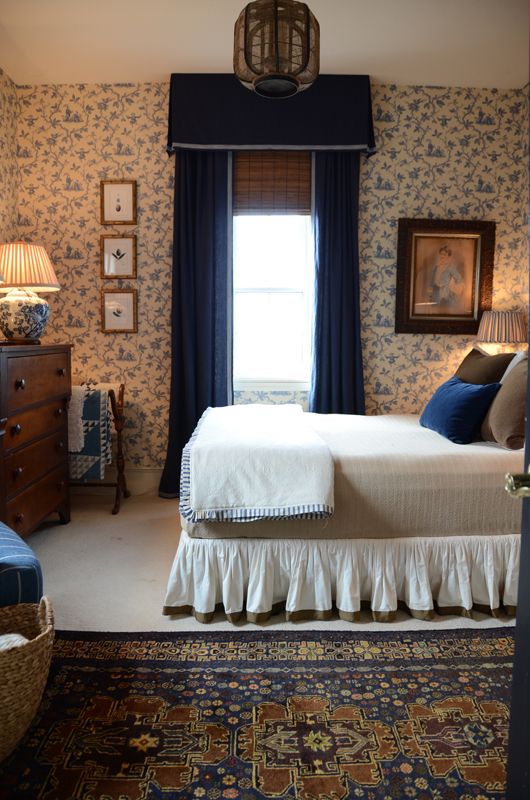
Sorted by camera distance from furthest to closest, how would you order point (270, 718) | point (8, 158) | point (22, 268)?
point (8, 158), point (22, 268), point (270, 718)

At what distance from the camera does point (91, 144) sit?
434cm

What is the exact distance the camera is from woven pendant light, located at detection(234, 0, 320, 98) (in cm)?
228

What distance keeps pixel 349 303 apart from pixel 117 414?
181 cm

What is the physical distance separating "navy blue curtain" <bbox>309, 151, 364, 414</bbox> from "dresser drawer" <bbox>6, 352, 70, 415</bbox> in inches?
68.6

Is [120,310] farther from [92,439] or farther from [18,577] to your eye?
[18,577]

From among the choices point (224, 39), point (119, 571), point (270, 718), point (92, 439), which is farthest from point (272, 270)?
point (270, 718)

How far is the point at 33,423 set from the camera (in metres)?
3.16

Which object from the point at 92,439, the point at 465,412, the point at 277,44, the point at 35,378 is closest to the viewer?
the point at 277,44

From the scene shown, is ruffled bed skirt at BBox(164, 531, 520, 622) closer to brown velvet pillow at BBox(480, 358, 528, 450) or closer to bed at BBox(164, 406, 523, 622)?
bed at BBox(164, 406, 523, 622)

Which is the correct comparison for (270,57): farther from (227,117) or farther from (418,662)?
(418,662)

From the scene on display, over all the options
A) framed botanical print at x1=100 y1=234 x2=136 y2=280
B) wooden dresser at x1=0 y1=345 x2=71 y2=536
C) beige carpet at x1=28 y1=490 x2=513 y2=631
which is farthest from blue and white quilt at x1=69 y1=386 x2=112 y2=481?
framed botanical print at x1=100 y1=234 x2=136 y2=280

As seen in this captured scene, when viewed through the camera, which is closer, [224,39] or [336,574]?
[336,574]

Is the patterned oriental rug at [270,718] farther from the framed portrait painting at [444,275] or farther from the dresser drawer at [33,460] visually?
the framed portrait painting at [444,275]

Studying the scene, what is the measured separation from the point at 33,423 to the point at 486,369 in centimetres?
239
